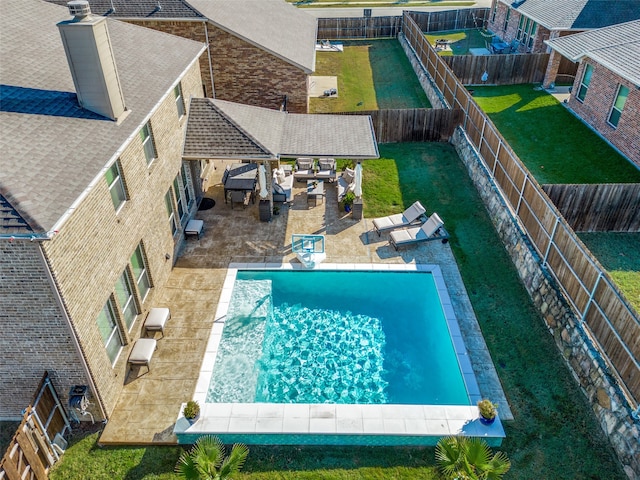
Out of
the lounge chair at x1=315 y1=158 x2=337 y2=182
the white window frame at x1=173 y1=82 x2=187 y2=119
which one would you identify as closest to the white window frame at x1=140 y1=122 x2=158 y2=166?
the white window frame at x1=173 y1=82 x2=187 y2=119

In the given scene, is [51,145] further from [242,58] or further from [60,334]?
[242,58]

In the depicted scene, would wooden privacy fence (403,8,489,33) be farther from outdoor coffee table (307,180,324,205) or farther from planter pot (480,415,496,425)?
planter pot (480,415,496,425)

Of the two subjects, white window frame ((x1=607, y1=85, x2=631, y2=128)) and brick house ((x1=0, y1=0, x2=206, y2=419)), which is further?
white window frame ((x1=607, y1=85, x2=631, y2=128))

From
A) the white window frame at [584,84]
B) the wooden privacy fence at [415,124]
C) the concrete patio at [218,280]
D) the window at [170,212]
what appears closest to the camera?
the concrete patio at [218,280]

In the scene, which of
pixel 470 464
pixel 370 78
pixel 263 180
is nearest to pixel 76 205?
pixel 470 464

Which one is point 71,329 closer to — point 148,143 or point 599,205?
point 148,143

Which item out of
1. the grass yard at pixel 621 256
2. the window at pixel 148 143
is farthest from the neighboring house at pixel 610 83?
the window at pixel 148 143

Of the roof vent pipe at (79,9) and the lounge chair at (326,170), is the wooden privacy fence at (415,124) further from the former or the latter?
the roof vent pipe at (79,9)
